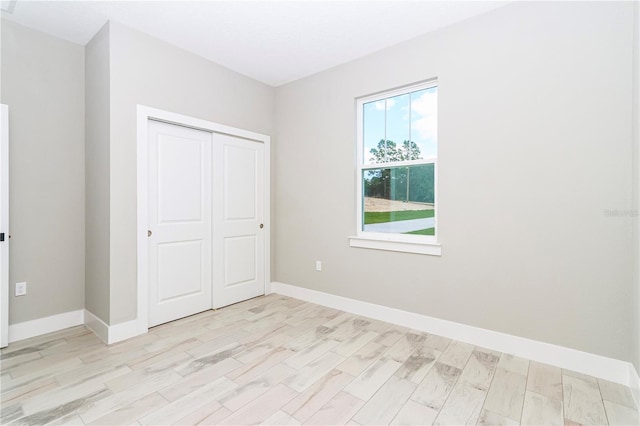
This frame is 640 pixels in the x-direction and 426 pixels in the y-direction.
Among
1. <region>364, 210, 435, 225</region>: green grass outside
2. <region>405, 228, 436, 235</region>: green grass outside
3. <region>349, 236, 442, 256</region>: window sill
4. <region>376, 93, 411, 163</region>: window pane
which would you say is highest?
<region>376, 93, 411, 163</region>: window pane

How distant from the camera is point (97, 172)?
2891mm

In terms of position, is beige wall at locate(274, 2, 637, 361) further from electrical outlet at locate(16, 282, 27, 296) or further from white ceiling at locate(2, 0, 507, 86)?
electrical outlet at locate(16, 282, 27, 296)

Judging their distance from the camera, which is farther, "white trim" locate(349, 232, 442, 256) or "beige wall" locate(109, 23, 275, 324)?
"white trim" locate(349, 232, 442, 256)

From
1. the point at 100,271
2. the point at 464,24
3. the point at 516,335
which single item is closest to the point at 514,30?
the point at 464,24

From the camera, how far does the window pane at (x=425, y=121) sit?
2949 mm

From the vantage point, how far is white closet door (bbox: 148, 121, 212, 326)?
9.89ft

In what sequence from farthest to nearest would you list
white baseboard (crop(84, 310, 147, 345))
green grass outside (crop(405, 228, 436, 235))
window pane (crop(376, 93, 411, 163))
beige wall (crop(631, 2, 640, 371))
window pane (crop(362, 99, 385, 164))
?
window pane (crop(362, 99, 385, 164)) → window pane (crop(376, 93, 411, 163)) → green grass outside (crop(405, 228, 436, 235)) → white baseboard (crop(84, 310, 147, 345)) → beige wall (crop(631, 2, 640, 371))

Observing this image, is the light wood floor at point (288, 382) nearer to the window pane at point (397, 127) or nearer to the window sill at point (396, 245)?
the window sill at point (396, 245)

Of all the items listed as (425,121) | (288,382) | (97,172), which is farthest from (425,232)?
(97,172)

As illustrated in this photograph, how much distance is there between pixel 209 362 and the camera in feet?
7.59

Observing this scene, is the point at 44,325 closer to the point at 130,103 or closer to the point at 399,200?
the point at 130,103

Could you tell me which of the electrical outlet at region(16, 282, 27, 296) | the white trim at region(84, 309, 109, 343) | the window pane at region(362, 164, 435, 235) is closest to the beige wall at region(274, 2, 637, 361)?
the window pane at region(362, 164, 435, 235)

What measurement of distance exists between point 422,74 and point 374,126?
709 millimetres

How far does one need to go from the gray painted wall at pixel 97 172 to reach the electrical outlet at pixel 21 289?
46cm
